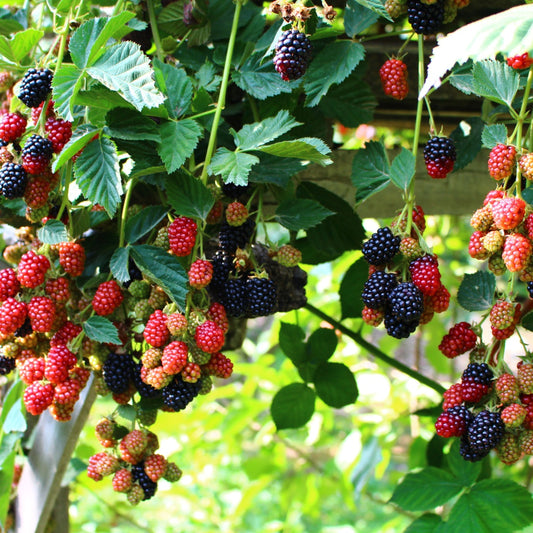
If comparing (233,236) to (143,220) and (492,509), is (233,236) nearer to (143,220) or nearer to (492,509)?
(143,220)

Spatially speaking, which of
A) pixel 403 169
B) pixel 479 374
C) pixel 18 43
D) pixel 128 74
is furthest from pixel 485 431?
pixel 18 43

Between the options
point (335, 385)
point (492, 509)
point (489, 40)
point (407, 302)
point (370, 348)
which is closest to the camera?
point (489, 40)

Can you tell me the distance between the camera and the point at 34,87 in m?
0.64

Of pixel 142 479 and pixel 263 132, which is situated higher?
pixel 263 132

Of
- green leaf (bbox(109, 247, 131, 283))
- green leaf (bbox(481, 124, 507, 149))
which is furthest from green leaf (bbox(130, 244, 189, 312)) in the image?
green leaf (bbox(481, 124, 507, 149))

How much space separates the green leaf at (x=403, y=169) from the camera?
65 centimetres

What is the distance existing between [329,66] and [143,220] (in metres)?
0.27

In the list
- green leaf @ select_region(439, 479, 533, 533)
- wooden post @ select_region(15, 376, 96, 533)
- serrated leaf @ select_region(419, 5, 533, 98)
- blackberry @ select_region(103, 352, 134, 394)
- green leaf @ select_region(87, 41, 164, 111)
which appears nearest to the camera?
serrated leaf @ select_region(419, 5, 533, 98)

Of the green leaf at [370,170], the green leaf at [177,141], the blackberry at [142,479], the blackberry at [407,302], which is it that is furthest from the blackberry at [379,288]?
the blackberry at [142,479]

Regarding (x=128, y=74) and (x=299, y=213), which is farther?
(x=299, y=213)

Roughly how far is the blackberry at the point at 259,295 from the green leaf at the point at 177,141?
→ 0.47ft

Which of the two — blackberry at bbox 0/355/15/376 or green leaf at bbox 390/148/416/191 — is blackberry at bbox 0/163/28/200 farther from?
green leaf at bbox 390/148/416/191

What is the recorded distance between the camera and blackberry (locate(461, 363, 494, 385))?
0.65 metres

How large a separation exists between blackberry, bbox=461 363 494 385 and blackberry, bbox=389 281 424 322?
99 mm
